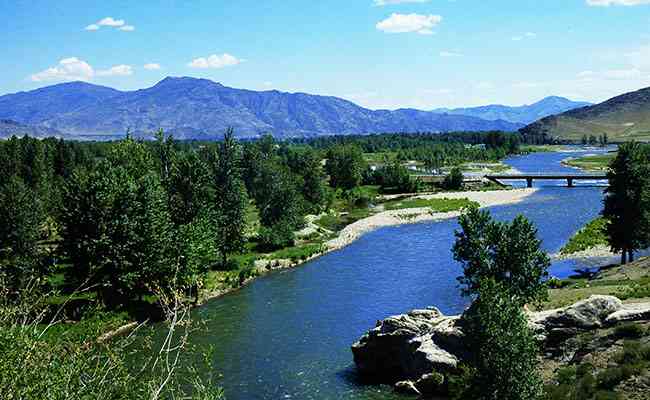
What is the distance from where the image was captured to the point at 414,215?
118 metres

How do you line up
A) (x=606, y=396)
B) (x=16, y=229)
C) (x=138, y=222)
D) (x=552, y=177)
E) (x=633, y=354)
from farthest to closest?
(x=552, y=177) < (x=16, y=229) < (x=138, y=222) < (x=633, y=354) < (x=606, y=396)

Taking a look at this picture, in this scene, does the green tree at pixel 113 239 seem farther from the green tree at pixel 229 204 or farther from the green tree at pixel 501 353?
the green tree at pixel 501 353

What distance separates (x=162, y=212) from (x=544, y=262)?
133 ft

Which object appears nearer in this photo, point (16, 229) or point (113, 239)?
point (113, 239)

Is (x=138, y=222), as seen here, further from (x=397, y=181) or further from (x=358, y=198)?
(x=397, y=181)

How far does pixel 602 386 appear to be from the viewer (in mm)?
33656

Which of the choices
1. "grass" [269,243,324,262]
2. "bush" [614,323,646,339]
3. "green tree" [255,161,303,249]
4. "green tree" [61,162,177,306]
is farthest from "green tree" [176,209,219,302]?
"bush" [614,323,646,339]

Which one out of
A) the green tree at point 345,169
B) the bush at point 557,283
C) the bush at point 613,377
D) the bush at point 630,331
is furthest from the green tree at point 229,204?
the green tree at point 345,169

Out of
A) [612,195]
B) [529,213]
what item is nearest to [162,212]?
[612,195]

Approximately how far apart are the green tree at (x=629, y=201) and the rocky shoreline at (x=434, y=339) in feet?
81.9

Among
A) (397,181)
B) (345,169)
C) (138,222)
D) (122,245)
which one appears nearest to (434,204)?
(397,181)

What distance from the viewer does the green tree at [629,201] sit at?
2512 inches

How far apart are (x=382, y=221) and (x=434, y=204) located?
71.4 ft

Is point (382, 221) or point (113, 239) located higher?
point (113, 239)
